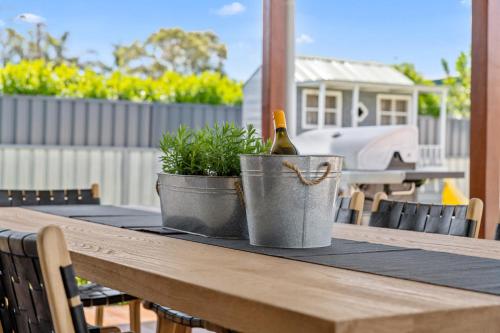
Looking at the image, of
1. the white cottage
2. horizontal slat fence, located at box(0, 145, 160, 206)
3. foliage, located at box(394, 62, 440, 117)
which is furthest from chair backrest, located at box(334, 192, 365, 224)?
foliage, located at box(394, 62, 440, 117)

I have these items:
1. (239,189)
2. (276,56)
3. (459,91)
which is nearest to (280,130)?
(239,189)

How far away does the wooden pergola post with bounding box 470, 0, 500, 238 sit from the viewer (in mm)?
3438

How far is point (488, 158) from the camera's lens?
3525 mm

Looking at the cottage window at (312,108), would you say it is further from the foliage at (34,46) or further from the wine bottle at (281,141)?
the wine bottle at (281,141)

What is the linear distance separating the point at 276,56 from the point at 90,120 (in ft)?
16.4

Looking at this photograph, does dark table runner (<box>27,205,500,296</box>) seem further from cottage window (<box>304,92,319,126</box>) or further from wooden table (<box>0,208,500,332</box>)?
cottage window (<box>304,92,319,126</box>)

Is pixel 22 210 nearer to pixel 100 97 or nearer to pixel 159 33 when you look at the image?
pixel 100 97

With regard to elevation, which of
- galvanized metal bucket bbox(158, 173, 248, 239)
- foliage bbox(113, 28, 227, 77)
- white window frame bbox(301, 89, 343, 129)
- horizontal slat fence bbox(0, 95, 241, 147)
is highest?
foliage bbox(113, 28, 227, 77)

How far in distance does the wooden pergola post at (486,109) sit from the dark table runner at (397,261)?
1.81 m

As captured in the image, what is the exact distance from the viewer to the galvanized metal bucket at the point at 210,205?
190cm

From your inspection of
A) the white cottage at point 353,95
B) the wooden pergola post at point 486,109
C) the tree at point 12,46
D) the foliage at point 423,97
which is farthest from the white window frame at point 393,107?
the wooden pergola post at point 486,109

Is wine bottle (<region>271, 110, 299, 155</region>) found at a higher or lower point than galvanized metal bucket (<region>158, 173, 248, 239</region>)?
higher

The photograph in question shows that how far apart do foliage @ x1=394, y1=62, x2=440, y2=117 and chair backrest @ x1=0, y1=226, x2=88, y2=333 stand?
13.5 m

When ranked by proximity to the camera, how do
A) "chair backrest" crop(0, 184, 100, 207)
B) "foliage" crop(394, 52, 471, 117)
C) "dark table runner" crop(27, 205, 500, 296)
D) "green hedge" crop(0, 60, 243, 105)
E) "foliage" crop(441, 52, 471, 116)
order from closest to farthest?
1. "dark table runner" crop(27, 205, 500, 296)
2. "chair backrest" crop(0, 184, 100, 207)
3. "green hedge" crop(0, 60, 243, 105)
4. "foliage" crop(394, 52, 471, 117)
5. "foliage" crop(441, 52, 471, 116)
